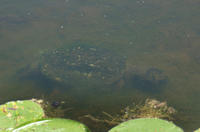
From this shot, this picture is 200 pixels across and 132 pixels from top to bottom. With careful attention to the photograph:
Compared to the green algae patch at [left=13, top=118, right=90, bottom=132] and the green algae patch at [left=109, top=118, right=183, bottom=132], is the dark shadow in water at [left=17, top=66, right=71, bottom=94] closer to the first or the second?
the green algae patch at [left=13, top=118, right=90, bottom=132]

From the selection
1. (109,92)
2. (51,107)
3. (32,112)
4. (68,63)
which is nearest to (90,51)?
(68,63)

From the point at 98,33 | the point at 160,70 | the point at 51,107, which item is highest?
the point at 98,33

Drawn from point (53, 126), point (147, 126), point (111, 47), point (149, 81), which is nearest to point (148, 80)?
point (149, 81)

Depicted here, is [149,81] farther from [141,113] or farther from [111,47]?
[111,47]

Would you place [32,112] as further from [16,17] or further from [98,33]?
[16,17]

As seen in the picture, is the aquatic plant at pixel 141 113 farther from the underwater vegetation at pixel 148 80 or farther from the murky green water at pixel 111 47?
the underwater vegetation at pixel 148 80

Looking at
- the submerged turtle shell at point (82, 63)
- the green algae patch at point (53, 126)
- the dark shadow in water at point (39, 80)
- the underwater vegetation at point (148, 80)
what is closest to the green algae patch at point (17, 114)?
the green algae patch at point (53, 126)

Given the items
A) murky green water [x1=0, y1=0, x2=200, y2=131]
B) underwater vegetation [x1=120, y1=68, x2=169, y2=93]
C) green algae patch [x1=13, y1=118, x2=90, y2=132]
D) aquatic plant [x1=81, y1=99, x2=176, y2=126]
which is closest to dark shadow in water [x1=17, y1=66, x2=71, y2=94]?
murky green water [x1=0, y1=0, x2=200, y2=131]
